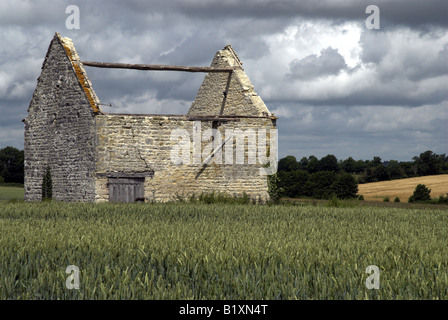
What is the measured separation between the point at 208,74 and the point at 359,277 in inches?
869

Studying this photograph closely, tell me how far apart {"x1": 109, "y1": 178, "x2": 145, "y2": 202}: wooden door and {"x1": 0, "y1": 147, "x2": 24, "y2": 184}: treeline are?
35132 mm

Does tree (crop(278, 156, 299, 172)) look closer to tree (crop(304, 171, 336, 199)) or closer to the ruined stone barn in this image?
tree (crop(304, 171, 336, 199))

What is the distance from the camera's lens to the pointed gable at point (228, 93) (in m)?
23.9

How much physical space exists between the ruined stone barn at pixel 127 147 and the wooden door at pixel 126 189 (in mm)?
39

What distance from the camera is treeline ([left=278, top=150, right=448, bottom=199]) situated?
3728cm

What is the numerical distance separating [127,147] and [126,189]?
1.63 meters

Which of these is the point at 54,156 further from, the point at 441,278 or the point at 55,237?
the point at 441,278

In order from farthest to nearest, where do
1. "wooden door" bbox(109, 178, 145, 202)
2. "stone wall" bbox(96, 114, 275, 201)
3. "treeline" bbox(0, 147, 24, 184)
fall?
"treeline" bbox(0, 147, 24, 184)
"wooden door" bbox(109, 178, 145, 202)
"stone wall" bbox(96, 114, 275, 201)

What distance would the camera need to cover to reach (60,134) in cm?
2173

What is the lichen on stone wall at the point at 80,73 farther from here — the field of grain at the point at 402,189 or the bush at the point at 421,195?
the bush at the point at 421,195

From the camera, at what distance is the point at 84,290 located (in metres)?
5.44

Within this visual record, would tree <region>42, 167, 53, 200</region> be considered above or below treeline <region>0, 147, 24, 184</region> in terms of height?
below

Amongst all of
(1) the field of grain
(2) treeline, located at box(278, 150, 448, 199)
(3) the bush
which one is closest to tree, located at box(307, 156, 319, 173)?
(2) treeline, located at box(278, 150, 448, 199)
